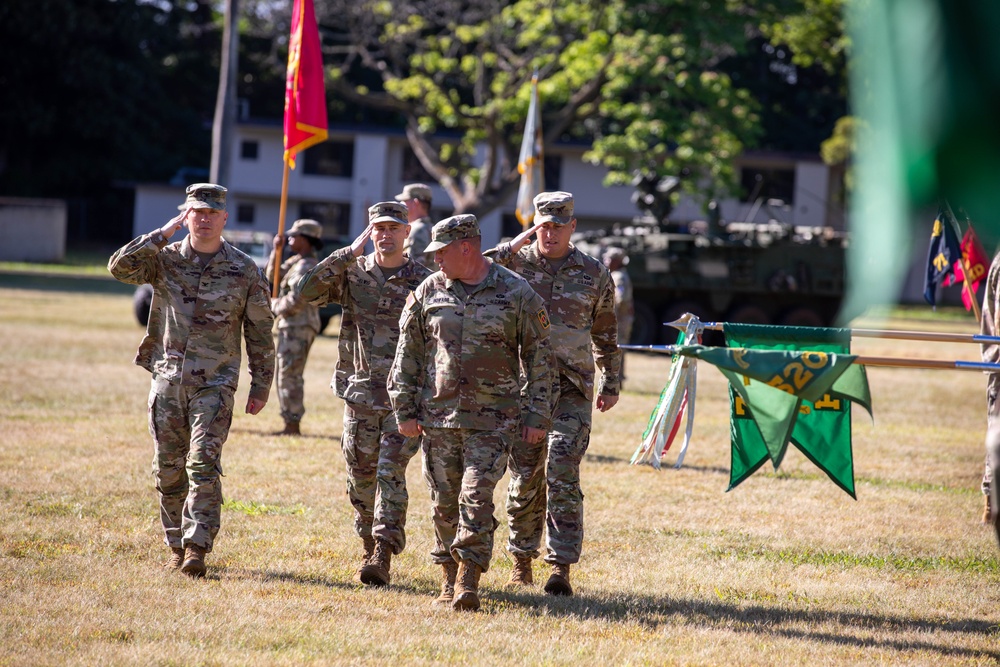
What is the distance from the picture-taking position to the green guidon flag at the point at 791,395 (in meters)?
5.43

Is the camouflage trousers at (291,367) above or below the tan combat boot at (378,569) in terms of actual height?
above

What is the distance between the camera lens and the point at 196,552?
696 centimetres

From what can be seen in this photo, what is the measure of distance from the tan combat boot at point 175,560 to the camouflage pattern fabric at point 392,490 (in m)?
1.12

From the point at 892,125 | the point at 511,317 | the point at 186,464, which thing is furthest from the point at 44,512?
the point at 892,125

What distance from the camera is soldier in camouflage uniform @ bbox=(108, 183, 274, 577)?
23.0 ft

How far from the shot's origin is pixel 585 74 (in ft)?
102

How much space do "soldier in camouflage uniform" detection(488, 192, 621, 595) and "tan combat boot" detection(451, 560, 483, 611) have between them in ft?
1.94

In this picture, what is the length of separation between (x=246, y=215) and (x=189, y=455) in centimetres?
4801

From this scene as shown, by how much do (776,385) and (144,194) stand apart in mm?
50043

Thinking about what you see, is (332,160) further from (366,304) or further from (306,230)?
(366,304)

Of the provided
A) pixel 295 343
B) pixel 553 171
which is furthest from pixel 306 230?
pixel 553 171

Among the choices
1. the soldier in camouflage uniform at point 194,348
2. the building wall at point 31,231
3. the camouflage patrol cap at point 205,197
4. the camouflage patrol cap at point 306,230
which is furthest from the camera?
the building wall at point 31,231

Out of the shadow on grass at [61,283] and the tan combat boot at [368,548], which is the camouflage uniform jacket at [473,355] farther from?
the shadow on grass at [61,283]

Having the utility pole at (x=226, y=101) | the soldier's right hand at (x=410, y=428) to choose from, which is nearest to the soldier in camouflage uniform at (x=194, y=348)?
the soldier's right hand at (x=410, y=428)
